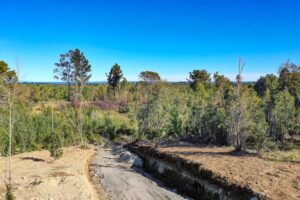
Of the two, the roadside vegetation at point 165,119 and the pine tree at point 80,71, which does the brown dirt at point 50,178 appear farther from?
the pine tree at point 80,71

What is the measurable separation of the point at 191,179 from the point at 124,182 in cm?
517

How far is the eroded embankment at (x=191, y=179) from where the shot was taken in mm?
17000

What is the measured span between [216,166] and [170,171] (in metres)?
4.61

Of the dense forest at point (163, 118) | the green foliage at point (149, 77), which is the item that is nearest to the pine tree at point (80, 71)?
the dense forest at point (163, 118)

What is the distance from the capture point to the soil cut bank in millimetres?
16172

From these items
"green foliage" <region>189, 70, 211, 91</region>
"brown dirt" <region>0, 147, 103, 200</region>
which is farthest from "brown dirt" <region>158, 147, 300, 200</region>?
"green foliage" <region>189, 70, 211, 91</region>

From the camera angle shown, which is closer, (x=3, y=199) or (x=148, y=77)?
(x=3, y=199)

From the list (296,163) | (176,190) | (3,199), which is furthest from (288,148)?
(3,199)

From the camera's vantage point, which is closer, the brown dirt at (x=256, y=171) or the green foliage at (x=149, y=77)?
the brown dirt at (x=256, y=171)

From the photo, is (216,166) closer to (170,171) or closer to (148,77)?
(170,171)

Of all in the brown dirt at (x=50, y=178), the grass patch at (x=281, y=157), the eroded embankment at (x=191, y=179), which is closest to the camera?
the eroded embankment at (x=191, y=179)

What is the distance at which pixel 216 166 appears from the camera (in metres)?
20.9

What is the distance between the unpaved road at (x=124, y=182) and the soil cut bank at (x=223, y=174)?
1535 millimetres

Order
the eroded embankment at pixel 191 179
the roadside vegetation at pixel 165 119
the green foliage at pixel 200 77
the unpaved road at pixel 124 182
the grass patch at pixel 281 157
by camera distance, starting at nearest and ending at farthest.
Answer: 1. the eroded embankment at pixel 191 179
2. the unpaved road at pixel 124 182
3. the grass patch at pixel 281 157
4. the roadside vegetation at pixel 165 119
5. the green foliage at pixel 200 77
